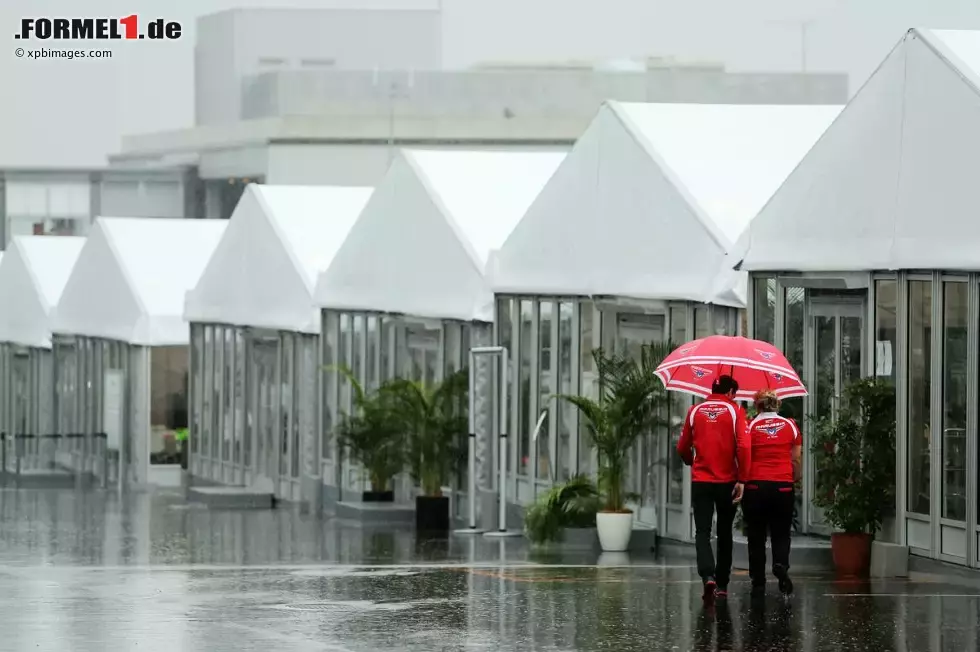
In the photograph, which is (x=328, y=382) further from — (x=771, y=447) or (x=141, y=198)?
(x=141, y=198)

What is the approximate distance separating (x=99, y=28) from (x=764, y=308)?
70.9 meters

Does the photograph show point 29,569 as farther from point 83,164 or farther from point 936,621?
point 83,164

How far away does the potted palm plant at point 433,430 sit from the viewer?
86.6 feet

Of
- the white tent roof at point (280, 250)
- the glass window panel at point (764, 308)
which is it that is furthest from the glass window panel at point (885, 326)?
the white tent roof at point (280, 250)

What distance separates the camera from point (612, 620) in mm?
13984

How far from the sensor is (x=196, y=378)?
126ft

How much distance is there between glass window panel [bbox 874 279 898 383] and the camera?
17.6 metres

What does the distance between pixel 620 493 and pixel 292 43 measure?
222 feet

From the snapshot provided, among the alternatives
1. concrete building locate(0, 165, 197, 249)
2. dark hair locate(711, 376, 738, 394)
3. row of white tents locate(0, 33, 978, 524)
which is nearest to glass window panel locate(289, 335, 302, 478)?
row of white tents locate(0, 33, 978, 524)

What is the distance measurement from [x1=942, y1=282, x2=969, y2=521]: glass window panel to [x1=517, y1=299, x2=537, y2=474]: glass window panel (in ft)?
28.0

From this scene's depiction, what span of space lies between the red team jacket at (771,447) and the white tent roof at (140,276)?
25.0m

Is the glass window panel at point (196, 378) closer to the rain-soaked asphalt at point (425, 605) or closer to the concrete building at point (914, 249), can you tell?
the rain-soaked asphalt at point (425, 605)

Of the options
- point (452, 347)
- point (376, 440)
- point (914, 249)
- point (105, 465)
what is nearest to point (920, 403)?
point (914, 249)

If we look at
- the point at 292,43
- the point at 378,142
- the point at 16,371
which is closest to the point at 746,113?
the point at 16,371
